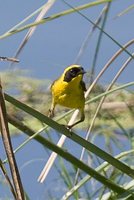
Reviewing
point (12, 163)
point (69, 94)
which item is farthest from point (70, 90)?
point (12, 163)

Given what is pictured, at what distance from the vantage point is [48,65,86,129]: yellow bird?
4.09ft

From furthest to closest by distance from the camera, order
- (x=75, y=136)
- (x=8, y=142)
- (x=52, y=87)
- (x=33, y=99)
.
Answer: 1. (x=33, y=99)
2. (x=52, y=87)
3. (x=75, y=136)
4. (x=8, y=142)

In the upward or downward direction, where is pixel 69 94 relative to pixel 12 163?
downward

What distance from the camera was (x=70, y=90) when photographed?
4.30ft

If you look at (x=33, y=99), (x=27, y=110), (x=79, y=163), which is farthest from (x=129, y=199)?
(x=33, y=99)

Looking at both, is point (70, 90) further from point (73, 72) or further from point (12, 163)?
point (12, 163)

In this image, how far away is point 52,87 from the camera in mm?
1366

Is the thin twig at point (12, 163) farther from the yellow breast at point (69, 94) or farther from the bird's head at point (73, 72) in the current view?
the bird's head at point (73, 72)

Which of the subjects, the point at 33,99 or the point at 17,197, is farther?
the point at 33,99

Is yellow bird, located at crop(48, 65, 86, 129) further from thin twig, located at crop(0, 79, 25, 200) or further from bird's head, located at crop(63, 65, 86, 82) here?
thin twig, located at crop(0, 79, 25, 200)

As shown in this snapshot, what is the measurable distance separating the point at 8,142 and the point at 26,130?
92mm

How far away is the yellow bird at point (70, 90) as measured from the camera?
1.25m

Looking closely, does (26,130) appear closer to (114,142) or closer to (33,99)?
(114,142)

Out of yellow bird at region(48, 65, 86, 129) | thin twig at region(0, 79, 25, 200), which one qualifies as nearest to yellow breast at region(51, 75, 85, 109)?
yellow bird at region(48, 65, 86, 129)
